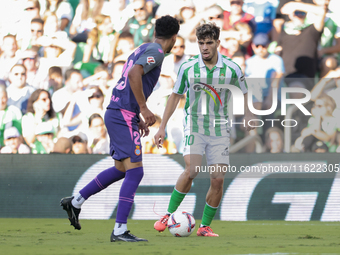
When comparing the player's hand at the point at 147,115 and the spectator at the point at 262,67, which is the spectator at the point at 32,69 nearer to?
the spectator at the point at 262,67

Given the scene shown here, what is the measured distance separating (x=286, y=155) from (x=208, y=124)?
2762mm

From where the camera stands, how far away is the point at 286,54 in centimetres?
793

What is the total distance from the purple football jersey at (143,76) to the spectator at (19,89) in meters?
4.04

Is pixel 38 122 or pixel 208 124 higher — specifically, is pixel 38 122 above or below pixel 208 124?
below

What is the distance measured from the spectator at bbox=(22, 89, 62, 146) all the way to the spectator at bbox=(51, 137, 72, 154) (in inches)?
5.2

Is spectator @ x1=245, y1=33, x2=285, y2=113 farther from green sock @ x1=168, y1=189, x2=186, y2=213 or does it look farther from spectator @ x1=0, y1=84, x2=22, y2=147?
spectator @ x1=0, y1=84, x2=22, y2=147

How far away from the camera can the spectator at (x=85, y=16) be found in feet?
28.3

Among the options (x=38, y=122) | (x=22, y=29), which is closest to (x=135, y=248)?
(x=38, y=122)

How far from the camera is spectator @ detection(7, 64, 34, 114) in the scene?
7.68 meters

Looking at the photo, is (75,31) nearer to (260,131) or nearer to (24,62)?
(24,62)

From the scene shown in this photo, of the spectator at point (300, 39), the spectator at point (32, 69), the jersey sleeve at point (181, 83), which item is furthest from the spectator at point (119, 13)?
the jersey sleeve at point (181, 83)

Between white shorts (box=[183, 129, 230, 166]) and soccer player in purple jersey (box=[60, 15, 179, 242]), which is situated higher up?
soccer player in purple jersey (box=[60, 15, 179, 242])

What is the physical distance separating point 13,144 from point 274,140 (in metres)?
3.90

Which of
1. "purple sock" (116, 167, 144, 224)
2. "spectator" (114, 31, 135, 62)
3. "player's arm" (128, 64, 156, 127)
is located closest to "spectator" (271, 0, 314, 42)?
"spectator" (114, 31, 135, 62)
